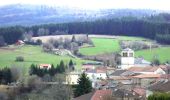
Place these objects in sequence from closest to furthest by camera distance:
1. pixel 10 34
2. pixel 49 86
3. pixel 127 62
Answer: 1. pixel 49 86
2. pixel 127 62
3. pixel 10 34

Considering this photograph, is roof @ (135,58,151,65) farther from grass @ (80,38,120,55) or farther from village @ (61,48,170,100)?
grass @ (80,38,120,55)

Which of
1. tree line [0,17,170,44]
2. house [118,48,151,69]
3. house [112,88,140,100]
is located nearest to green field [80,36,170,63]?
tree line [0,17,170,44]

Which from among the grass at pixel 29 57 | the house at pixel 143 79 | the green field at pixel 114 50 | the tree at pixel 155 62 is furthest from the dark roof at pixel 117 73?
the green field at pixel 114 50

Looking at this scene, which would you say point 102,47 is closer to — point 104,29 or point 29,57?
point 29,57

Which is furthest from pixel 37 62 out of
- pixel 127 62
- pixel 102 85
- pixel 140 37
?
pixel 140 37

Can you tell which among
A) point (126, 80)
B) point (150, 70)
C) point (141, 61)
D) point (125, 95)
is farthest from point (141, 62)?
point (125, 95)

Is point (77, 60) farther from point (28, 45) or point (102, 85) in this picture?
point (102, 85)
